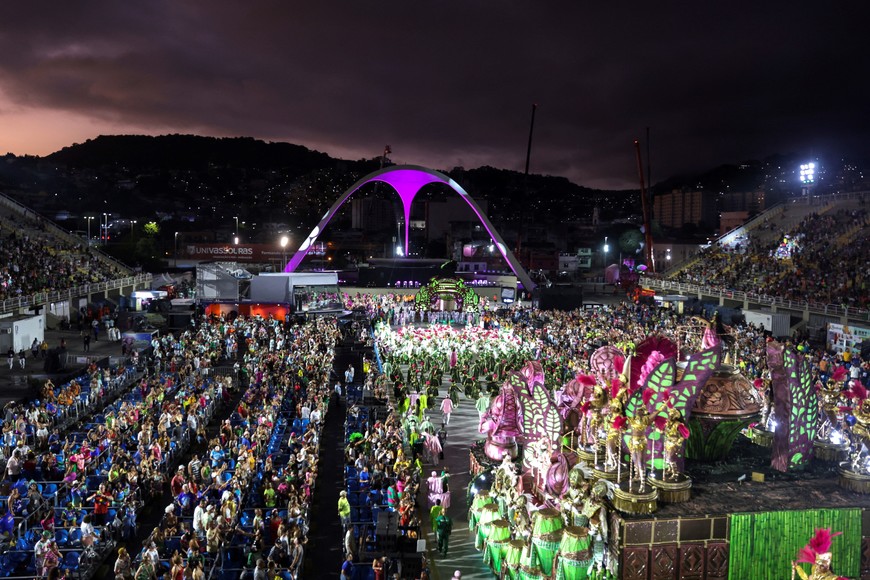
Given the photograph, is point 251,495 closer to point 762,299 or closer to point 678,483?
point 678,483

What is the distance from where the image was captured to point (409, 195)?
2143 inches

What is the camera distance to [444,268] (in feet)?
136

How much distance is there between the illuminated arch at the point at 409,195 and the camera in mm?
48719

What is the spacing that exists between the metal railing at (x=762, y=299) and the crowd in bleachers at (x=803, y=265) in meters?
0.53

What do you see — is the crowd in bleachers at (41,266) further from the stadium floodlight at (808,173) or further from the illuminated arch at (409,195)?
the stadium floodlight at (808,173)

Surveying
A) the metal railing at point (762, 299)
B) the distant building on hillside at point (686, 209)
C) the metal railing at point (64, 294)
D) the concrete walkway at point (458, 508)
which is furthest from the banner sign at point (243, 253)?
the distant building on hillside at point (686, 209)

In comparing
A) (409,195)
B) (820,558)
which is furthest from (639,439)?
(409,195)

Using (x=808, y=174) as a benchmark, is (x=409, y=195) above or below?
below

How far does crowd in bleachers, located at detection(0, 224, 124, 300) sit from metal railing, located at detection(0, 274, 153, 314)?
1.48 ft

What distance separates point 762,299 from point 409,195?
29.2m

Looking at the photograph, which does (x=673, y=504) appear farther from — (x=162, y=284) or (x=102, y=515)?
(x=162, y=284)

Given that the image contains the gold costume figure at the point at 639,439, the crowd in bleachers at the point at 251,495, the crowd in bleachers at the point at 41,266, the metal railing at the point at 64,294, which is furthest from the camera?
the crowd in bleachers at the point at 41,266

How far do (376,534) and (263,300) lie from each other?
28.1m

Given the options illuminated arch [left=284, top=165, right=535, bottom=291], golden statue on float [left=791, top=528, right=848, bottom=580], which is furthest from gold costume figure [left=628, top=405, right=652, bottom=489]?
illuminated arch [left=284, top=165, right=535, bottom=291]
